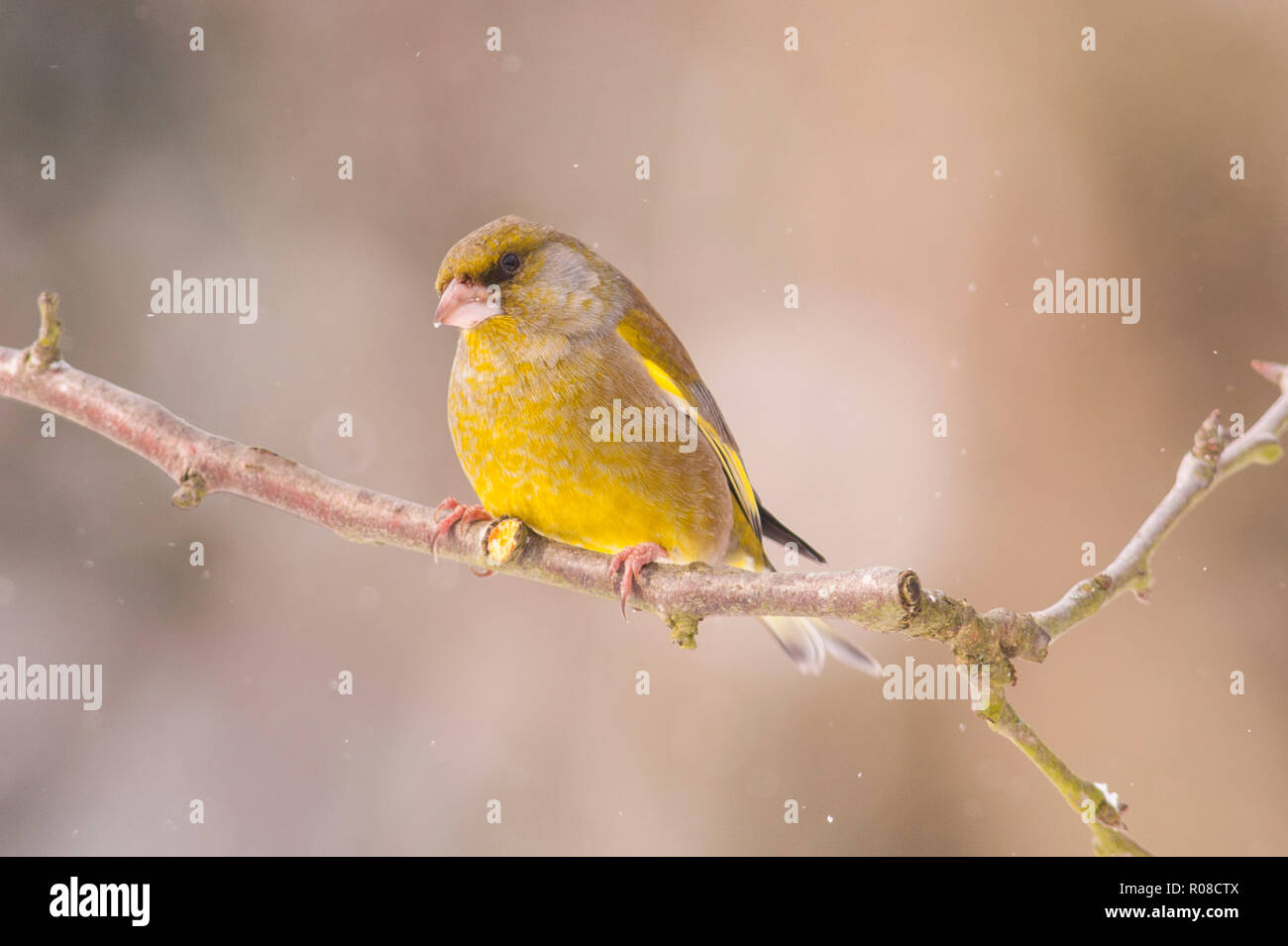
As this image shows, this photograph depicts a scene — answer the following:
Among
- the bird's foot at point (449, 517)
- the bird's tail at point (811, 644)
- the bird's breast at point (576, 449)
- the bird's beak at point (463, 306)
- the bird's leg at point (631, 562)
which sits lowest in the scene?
the bird's tail at point (811, 644)

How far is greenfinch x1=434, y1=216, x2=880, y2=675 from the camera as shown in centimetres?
191

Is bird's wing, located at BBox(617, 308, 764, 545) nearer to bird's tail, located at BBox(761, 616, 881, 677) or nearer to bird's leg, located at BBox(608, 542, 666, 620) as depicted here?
bird's tail, located at BBox(761, 616, 881, 677)

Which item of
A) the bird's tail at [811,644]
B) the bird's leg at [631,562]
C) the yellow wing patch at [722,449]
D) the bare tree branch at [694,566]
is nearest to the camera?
the bare tree branch at [694,566]

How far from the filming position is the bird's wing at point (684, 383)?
210 cm

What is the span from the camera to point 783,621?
91.0 inches

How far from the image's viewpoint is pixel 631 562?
68.1 inches

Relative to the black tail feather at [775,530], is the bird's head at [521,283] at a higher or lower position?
higher

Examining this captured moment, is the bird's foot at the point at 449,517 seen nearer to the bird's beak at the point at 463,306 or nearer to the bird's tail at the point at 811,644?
the bird's beak at the point at 463,306

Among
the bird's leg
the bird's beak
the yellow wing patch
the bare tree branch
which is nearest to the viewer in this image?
the bare tree branch

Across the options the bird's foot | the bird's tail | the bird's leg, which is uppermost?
the bird's foot

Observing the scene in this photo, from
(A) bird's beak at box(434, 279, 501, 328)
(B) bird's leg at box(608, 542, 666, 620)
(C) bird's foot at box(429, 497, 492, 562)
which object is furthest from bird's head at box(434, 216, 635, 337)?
(B) bird's leg at box(608, 542, 666, 620)

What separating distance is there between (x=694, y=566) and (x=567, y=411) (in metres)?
0.43

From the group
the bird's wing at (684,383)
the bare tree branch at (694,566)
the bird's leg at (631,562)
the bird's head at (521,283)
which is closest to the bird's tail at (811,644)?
the bird's wing at (684,383)

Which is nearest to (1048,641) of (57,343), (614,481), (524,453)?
(614,481)
